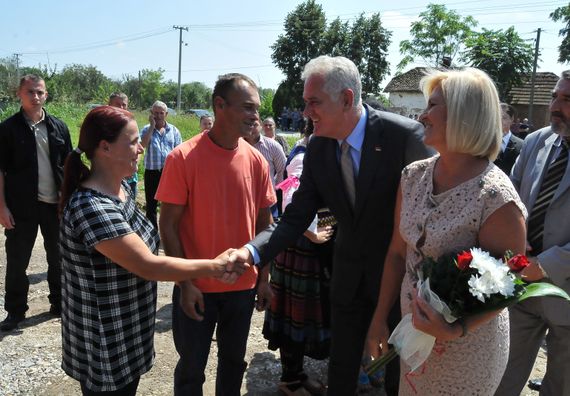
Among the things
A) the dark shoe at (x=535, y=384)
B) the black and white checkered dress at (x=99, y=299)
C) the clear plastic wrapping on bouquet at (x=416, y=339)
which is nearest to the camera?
the clear plastic wrapping on bouquet at (x=416, y=339)

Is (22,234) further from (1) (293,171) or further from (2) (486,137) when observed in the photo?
(2) (486,137)

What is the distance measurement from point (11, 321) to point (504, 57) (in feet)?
93.8

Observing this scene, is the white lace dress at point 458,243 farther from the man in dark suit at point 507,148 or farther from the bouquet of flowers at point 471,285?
the man in dark suit at point 507,148

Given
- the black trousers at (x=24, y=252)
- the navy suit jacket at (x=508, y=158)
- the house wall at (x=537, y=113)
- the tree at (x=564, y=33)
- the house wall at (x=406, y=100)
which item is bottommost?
the black trousers at (x=24, y=252)

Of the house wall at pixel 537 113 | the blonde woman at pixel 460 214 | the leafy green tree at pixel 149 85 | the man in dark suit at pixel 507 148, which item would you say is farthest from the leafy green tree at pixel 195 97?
the blonde woman at pixel 460 214

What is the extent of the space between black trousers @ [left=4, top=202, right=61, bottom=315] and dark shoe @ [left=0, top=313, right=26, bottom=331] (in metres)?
0.04

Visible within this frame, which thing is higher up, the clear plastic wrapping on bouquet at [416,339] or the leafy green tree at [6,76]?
the leafy green tree at [6,76]

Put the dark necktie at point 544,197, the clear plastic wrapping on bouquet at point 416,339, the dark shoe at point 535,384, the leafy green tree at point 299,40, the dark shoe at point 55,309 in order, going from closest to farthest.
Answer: the clear plastic wrapping on bouquet at point 416,339, the dark necktie at point 544,197, the dark shoe at point 535,384, the dark shoe at point 55,309, the leafy green tree at point 299,40

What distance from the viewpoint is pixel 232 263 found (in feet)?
8.34

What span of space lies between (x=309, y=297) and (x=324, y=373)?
835mm

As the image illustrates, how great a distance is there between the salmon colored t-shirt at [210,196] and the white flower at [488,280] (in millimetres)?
1427

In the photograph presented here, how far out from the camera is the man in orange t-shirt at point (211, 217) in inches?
104

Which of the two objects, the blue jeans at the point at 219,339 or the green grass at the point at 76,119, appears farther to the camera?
the green grass at the point at 76,119

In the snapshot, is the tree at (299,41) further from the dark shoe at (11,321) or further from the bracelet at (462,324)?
the bracelet at (462,324)
